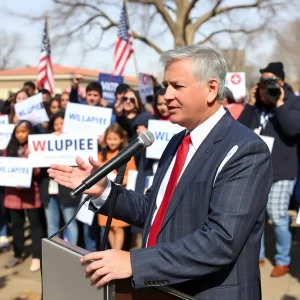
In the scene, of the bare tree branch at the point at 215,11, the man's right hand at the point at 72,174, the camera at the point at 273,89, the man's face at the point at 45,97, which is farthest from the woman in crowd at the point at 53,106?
the bare tree branch at the point at 215,11

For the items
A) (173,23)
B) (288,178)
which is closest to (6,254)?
(288,178)

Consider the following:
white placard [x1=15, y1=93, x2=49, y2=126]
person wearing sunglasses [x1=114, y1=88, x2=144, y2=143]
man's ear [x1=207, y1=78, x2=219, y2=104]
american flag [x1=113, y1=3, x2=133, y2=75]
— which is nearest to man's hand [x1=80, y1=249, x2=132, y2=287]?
man's ear [x1=207, y1=78, x2=219, y2=104]

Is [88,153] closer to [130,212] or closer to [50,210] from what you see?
[50,210]

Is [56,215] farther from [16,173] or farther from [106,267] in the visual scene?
[106,267]

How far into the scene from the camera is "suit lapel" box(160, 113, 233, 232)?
66.1 inches

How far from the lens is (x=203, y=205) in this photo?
164 centimetres

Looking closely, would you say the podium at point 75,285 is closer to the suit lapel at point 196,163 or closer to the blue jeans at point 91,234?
the suit lapel at point 196,163

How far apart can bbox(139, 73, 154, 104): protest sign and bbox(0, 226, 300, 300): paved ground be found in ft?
10.8

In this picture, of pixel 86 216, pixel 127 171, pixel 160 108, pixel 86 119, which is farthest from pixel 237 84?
pixel 86 216

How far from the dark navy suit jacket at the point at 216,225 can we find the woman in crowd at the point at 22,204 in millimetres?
3821

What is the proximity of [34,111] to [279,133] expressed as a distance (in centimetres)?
310

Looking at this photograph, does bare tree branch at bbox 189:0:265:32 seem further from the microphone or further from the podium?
the podium

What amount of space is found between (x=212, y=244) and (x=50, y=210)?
404 centimetres

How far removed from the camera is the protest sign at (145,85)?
765 cm
